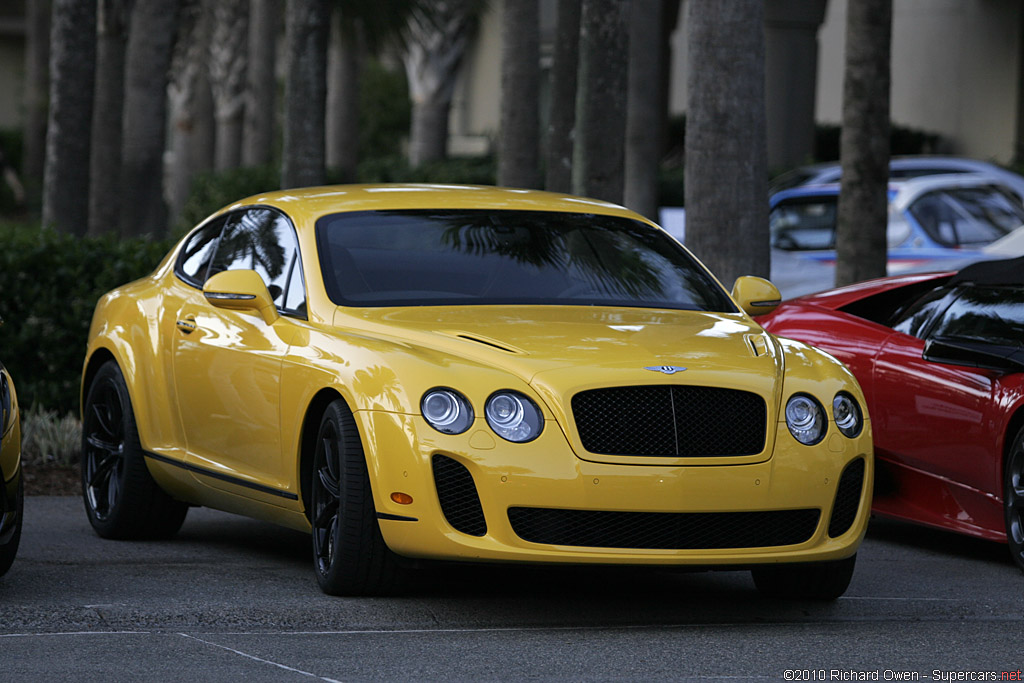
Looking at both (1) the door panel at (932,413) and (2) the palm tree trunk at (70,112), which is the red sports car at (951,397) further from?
(2) the palm tree trunk at (70,112)

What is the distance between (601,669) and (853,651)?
88 cm

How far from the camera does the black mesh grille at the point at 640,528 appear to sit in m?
5.70

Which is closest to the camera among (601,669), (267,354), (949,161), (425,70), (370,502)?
(601,669)

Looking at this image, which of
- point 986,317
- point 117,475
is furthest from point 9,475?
point 986,317

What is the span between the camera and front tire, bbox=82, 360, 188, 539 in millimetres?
7738

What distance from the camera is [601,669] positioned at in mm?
5172

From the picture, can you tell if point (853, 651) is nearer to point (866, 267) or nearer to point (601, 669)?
point (601, 669)

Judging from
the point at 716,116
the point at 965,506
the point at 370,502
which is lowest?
the point at 965,506

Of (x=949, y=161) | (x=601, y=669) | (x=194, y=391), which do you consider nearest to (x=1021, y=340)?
(x=601, y=669)

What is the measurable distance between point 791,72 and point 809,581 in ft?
68.0

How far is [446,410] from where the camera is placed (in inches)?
226

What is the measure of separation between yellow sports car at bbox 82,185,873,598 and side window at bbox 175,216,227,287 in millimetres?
27

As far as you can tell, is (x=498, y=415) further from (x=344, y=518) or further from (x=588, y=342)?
(x=344, y=518)

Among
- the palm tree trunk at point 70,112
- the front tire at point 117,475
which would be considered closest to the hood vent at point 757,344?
the front tire at point 117,475
